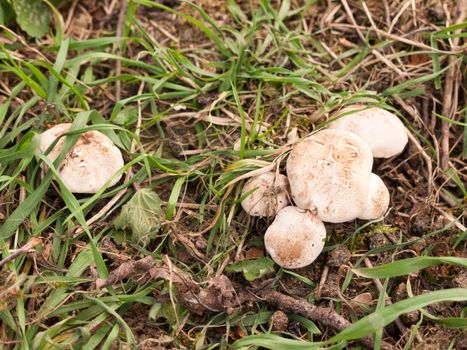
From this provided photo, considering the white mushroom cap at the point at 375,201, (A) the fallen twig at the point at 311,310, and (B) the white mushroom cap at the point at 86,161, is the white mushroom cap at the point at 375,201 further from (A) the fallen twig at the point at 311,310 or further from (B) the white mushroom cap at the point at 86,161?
(B) the white mushroom cap at the point at 86,161

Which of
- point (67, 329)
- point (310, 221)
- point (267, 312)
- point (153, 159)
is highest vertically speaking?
point (153, 159)

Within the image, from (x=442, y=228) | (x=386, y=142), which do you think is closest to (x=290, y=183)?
(x=386, y=142)

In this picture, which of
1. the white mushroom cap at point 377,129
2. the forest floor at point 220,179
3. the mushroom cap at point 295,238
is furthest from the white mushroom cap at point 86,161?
the white mushroom cap at point 377,129

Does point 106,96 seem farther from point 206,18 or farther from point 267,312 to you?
point 267,312

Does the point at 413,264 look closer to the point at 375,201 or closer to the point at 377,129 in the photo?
the point at 375,201

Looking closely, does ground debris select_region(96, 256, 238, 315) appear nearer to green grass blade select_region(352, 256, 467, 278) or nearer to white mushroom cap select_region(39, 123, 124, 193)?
white mushroom cap select_region(39, 123, 124, 193)

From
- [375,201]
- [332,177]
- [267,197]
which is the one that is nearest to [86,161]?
[267,197]

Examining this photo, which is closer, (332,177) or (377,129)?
(332,177)
